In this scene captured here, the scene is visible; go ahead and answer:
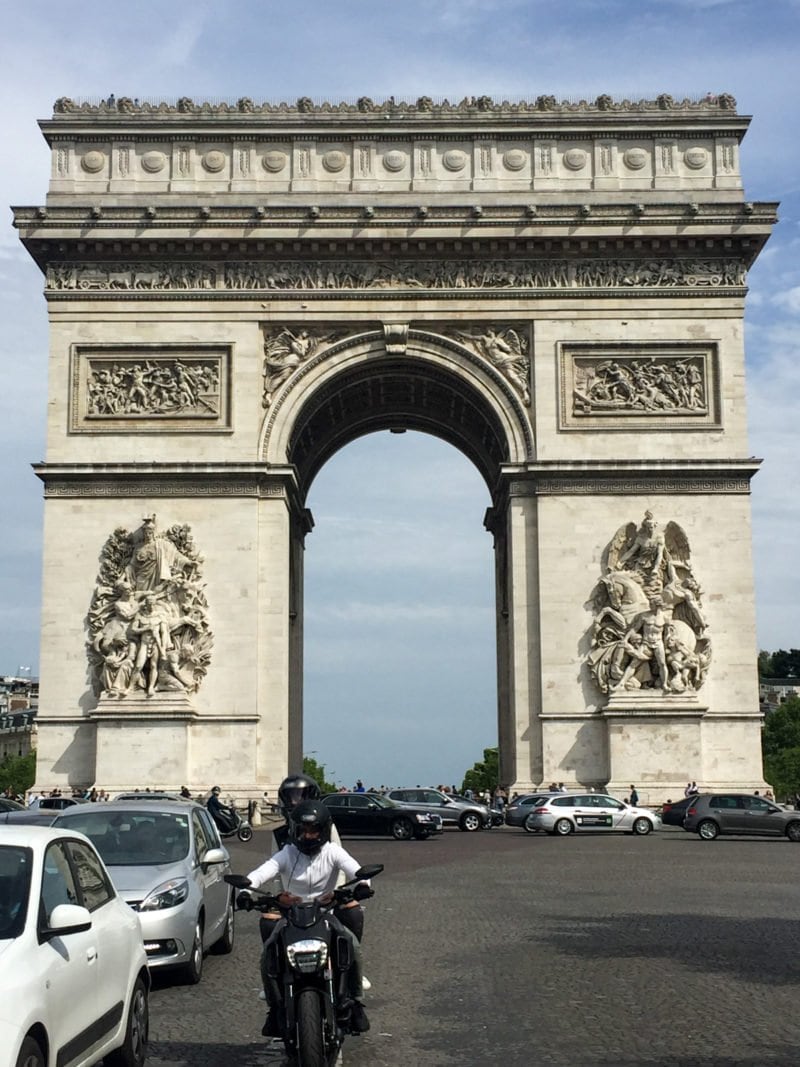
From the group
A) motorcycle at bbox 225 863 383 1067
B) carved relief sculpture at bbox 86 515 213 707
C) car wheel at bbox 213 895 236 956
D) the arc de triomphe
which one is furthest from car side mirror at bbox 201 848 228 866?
carved relief sculpture at bbox 86 515 213 707

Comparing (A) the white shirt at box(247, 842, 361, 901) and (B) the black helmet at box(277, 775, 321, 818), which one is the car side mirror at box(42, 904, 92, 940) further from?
(B) the black helmet at box(277, 775, 321, 818)

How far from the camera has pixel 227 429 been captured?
38.7 m

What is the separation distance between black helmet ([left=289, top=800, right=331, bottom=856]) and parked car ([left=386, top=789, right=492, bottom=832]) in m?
31.2

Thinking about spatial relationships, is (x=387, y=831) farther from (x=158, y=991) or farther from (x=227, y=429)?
(x=158, y=991)

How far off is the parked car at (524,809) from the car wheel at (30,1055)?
94.4 ft

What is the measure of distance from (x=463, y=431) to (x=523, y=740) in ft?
36.1

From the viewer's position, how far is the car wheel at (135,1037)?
859 centimetres

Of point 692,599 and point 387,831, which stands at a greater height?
point 692,599

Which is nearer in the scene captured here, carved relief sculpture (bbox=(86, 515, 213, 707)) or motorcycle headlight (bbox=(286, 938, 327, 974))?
motorcycle headlight (bbox=(286, 938, 327, 974))

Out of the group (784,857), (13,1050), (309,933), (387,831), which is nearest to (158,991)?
(309,933)

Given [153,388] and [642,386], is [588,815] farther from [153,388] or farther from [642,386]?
[153,388]

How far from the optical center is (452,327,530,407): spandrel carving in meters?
39.2

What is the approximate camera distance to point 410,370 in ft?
133

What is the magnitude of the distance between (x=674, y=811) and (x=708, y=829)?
142cm
